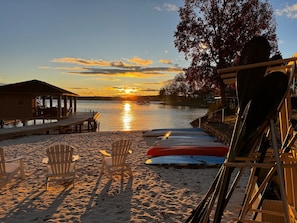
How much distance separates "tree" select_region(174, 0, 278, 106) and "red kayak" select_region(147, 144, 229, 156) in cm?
1739

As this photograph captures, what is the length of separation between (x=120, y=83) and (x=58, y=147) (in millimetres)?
55607

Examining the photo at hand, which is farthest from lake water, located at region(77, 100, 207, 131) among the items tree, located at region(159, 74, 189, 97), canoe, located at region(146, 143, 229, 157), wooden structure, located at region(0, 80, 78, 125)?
tree, located at region(159, 74, 189, 97)

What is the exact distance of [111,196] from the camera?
5711 millimetres

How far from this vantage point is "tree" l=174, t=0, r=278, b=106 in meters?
26.8

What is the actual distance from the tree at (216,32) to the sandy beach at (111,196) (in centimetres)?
2030

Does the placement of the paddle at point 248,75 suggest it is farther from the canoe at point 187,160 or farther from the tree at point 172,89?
the tree at point 172,89

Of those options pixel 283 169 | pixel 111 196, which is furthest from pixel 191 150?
pixel 283 169

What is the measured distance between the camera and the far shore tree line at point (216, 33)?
87.8 feet

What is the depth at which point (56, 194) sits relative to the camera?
5828 millimetres

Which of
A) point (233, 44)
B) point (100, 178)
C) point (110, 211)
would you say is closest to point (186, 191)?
point (110, 211)

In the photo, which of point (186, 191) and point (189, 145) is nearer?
point (186, 191)

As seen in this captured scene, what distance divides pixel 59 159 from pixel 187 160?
3964 millimetres

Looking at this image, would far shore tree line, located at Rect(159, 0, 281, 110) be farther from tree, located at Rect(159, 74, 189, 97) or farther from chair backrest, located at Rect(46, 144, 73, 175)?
tree, located at Rect(159, 74, 189, 97)

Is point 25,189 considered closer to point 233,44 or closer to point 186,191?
point 186,191
